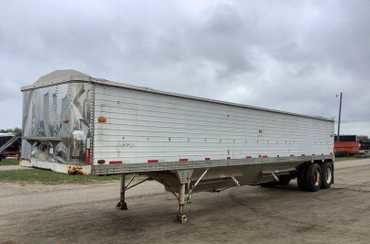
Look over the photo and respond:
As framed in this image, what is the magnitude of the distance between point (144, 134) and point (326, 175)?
33.8 ft

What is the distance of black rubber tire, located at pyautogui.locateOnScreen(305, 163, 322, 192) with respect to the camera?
50.9 ft

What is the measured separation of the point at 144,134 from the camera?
884 centimetres

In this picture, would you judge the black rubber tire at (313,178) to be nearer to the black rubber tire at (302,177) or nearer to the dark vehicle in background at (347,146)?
the black rubber tire at (302,177)

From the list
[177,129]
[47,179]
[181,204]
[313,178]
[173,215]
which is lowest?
[173,215]

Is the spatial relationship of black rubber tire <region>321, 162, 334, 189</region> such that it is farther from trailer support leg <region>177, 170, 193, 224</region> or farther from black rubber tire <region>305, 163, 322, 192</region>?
trailer support leg <region>177, 170, 193, 224</region>

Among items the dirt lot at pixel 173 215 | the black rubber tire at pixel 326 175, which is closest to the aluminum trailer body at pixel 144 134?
the dirt lot at pixel 173 215

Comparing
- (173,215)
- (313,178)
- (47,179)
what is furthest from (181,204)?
(47,179)

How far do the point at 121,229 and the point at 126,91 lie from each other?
9.30 feet

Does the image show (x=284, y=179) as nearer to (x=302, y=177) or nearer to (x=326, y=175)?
(x=302, y=177)

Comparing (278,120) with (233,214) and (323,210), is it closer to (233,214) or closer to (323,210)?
(323,210)

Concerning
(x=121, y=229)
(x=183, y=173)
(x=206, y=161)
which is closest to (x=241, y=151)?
(x=206, y=161)

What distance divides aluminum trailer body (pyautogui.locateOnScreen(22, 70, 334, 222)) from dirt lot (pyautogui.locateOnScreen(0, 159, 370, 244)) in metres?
0.73

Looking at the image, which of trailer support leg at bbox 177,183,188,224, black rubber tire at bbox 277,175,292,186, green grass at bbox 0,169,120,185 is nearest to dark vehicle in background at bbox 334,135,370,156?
black rubber tire at bbox 277,175,292,186

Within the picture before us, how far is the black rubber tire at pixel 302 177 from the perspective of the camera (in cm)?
1561
